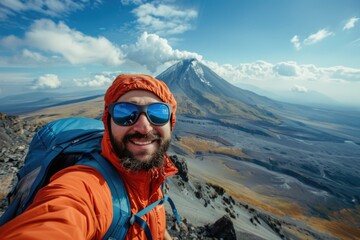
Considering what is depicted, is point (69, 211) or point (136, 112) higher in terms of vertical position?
point (136, 112)

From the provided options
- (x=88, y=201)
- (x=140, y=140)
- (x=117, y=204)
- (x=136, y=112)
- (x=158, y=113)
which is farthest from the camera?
(x=158, y=113)

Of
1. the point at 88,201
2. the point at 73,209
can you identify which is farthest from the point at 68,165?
the point at 73,209

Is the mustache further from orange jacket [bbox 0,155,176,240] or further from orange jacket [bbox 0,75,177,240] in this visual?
orange jacket [bbox 0,155,176,240]

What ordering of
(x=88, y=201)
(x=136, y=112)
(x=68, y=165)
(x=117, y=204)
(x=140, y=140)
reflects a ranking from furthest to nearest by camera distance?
(x=136, y=112) < (x=140, y=140) < (x=68, y=165) < (x=117, y=204) < (x=88, y=201)

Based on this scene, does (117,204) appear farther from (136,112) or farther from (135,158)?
(136,112)

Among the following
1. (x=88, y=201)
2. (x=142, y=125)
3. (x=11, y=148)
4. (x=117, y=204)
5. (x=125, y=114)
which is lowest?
(x=11, y=148)

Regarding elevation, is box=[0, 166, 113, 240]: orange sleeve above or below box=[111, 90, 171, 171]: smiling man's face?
below

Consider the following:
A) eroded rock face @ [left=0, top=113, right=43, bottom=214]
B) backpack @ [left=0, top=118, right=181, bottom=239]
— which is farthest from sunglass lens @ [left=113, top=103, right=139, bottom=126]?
eroded rock face @ [left=0, top=113, right=43, bottom=214]
